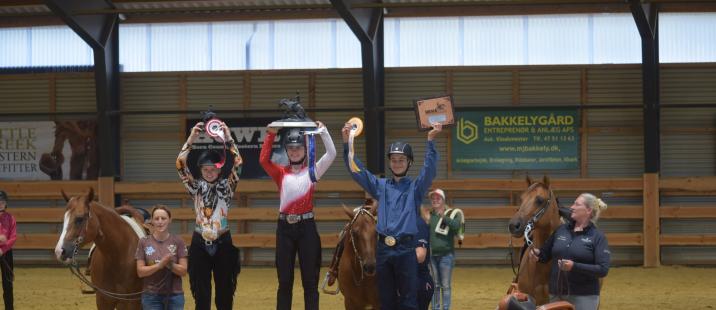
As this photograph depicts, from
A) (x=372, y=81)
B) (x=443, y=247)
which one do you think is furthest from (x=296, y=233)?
(x=372, y=81)

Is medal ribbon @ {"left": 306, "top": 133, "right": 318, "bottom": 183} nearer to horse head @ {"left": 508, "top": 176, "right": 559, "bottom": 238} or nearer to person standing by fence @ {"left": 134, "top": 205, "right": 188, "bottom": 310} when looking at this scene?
person standing by fence @ {"left": 134, "top": 205, "right": 188, "bottom": 310}

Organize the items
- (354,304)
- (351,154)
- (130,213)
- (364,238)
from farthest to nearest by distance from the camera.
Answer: (130,213), (354,304), (364,238), (351,154)

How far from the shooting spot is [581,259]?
24.9 ft

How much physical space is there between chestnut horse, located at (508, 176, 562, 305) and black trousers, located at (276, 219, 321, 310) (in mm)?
1835

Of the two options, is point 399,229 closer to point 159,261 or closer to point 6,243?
point 159,261

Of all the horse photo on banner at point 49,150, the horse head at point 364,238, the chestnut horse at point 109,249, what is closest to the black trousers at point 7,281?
the chestnut horse at point 109,249

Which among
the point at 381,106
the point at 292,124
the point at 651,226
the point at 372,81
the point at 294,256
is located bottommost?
the point at 651,226

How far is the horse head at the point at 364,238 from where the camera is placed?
8516 millimetres

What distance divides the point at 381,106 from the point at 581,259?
1139 centimetres

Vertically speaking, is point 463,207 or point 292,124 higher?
point 292,124

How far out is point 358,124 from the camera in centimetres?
782

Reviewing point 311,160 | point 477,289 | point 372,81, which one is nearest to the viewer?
point 311,160

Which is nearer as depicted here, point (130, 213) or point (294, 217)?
point (294, 217)

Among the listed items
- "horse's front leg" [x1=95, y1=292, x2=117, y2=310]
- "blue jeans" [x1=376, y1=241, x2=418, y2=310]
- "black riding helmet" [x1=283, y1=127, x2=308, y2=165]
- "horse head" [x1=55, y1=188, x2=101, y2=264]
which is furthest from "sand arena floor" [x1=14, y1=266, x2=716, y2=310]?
"blue jeans" [x1=376, y1=241, x2=418, y2=310]
